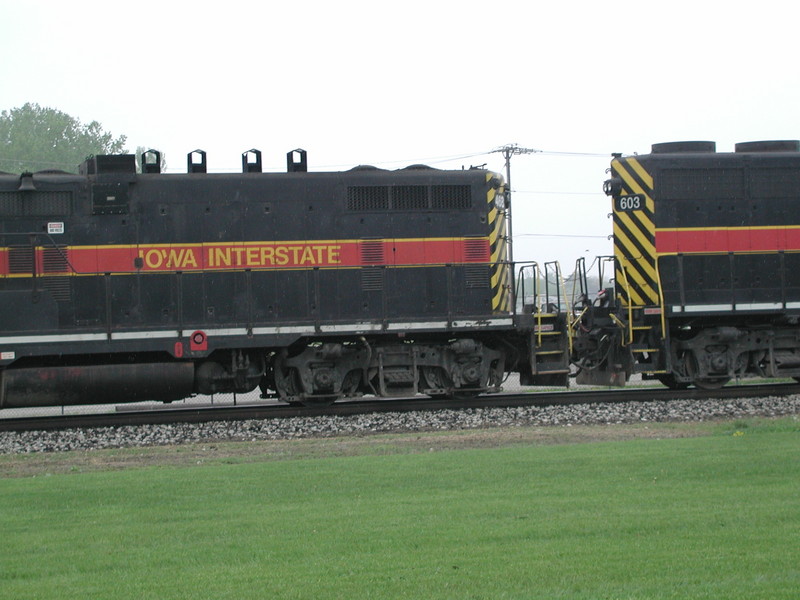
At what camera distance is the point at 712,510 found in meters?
6.68

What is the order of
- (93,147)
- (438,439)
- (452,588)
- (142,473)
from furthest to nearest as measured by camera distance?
(93,147) → (438,439) → (142,473) → (452,588)

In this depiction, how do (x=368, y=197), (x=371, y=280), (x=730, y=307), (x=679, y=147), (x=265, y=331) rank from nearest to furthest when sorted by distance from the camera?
(x=265, y=331)
(x=371, y=280)
(x=368, y=197)
(x=730, y=307)
(x=679, y=147)

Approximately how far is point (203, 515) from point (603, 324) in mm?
10595

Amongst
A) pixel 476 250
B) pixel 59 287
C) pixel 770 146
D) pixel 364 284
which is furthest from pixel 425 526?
pixel 770 146

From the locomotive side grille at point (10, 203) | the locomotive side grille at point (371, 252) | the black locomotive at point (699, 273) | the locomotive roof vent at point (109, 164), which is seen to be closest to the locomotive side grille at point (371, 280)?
the locomotive side grille at point (371, 252)

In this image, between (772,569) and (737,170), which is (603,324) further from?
(772,569)

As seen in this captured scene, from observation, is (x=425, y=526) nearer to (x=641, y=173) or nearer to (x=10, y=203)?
(x=10, y=203)

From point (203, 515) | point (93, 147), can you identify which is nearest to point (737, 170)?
point (203, 515)

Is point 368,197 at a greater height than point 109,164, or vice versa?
point 109,164

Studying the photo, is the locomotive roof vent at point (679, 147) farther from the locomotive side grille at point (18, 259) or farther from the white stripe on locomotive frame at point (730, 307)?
the locomotive side grille at point (18, 259)

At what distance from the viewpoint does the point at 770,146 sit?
17.1 meters

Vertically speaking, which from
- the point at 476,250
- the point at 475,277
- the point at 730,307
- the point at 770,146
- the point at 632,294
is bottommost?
the point at 730,307

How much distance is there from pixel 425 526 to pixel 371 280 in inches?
360

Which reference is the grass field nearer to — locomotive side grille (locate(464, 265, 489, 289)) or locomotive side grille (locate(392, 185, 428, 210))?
locomotive side grille (locate(464, 265, 489, 289))
